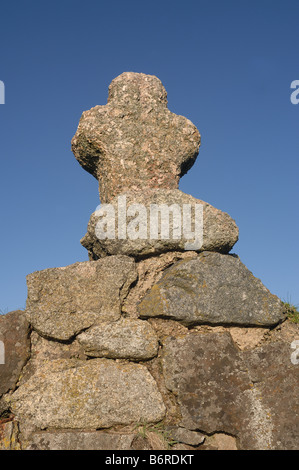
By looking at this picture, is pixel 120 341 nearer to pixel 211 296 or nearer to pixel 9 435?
pixel 211 296

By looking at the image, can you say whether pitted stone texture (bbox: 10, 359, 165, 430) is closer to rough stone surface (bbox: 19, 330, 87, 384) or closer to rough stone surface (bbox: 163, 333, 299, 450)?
rough stone surface (bbox: 19, 330, 87, 384)

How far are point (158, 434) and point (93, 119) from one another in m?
2.65

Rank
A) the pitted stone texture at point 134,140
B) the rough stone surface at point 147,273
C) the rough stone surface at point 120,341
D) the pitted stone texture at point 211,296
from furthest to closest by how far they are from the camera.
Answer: the pitted stone texture at point 134,140 < the rough stone surface at point 147,273 < the pitted stone texture at point 211,296 < the rough stone surface at point 120,341

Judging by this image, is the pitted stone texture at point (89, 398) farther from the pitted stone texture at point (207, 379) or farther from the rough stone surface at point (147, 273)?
the rough stone surface at point (147, 273)

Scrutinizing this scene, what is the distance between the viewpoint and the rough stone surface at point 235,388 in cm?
309

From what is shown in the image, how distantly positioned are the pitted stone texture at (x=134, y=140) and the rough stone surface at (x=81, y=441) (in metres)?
1.93

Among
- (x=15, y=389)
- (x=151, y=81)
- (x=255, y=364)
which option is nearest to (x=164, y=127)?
(x=151, y=81)

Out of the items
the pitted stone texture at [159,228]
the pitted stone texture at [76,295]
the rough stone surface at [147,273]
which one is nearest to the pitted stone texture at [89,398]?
the pitted stone texture at [76,295]

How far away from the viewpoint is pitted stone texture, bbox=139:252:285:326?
336 centimetres

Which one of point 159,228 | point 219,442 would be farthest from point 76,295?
point 219,442

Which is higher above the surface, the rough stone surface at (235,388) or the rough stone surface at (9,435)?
the rough stone surface at (235,388)

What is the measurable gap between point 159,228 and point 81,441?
165cm

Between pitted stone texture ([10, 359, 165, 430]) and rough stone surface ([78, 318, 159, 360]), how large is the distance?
8cm
